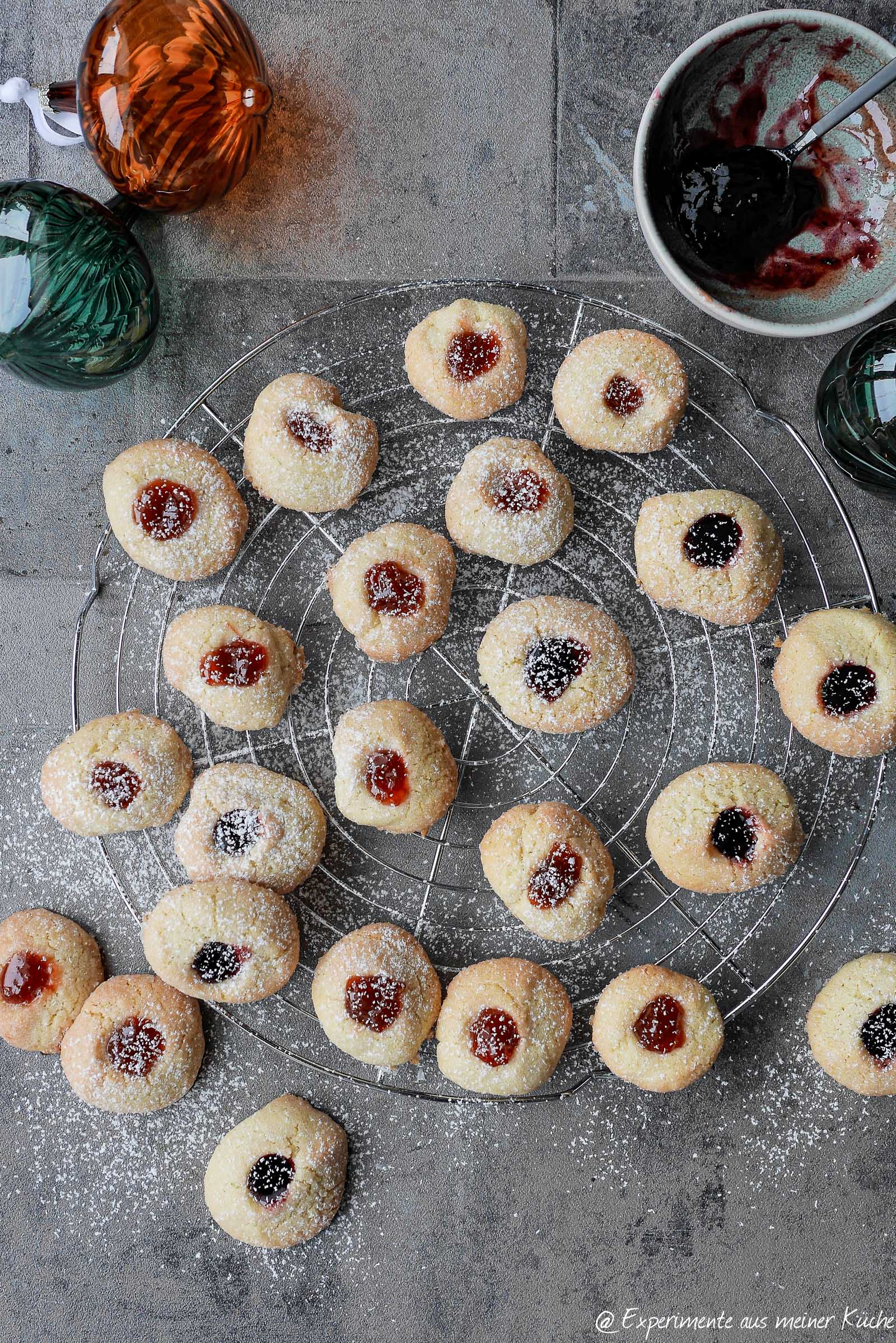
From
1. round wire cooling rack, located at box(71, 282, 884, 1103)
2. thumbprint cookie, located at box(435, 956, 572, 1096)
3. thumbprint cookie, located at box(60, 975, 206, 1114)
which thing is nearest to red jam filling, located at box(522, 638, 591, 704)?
round wire cooling rack, located at box(71, 282, 884, 1103)

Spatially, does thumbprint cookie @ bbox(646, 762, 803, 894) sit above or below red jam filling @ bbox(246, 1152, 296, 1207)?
above

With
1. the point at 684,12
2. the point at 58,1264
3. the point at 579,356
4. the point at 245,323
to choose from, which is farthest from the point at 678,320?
the point at 58,1264

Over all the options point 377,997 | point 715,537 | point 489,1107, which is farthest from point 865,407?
point 489,1107

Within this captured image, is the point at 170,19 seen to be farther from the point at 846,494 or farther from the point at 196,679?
the point at 846,494

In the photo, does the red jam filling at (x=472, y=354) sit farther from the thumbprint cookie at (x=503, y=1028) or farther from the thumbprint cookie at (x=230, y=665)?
the thumbprint cookie at (x=503, y=1028)

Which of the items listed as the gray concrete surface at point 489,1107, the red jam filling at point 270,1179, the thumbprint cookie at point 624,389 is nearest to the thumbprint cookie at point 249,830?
the gray concrete surface at point 489,1107

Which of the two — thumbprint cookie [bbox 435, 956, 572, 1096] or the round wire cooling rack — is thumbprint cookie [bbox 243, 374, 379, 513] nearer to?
the round wire cooling rack
